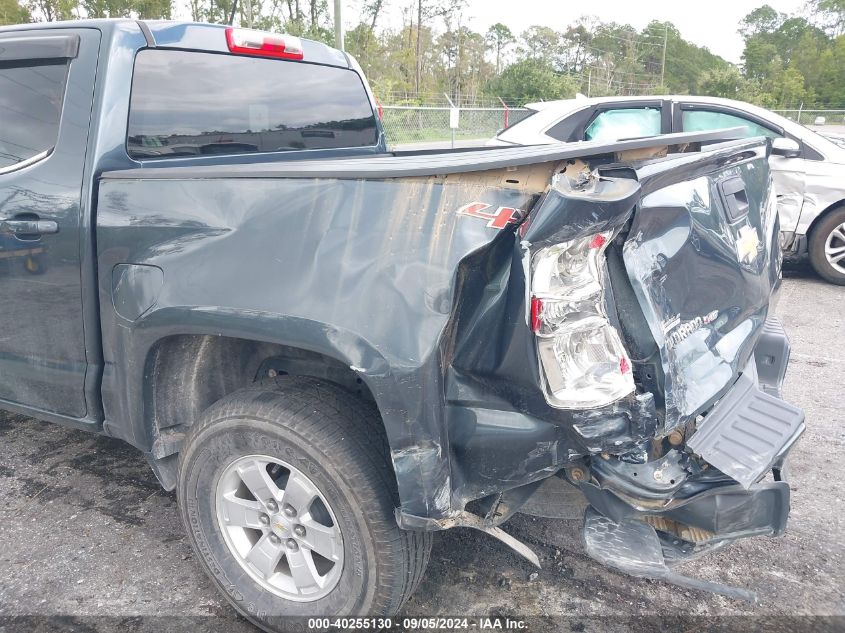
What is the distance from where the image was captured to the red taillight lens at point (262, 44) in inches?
121

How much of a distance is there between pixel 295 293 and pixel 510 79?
128 feet

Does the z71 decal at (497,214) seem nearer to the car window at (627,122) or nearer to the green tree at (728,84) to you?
the car window at (627,122)

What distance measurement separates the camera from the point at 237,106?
9.98 feet

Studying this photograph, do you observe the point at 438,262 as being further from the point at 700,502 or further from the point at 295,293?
the point at 700,502

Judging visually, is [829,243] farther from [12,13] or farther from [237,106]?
[12,13]

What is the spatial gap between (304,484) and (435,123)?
1735 centimetres

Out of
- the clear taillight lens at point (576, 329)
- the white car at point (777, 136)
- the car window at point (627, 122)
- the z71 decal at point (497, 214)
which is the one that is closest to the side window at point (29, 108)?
the z71 decal at point (497, 214)

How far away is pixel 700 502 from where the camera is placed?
6.41 ft

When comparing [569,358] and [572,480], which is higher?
[569,358]

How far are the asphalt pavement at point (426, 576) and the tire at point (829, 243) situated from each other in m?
4.04

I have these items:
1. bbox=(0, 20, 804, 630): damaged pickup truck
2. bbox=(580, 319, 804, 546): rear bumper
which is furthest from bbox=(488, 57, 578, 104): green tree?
bbox=(580, 319, 804, 546): rear bumper

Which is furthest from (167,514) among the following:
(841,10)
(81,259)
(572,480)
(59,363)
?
(841,10)

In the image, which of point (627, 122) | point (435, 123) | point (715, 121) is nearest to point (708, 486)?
point (627, 122)

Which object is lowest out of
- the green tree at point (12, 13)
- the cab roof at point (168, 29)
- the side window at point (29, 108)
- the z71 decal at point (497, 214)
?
the z71 decal at point (497, 214)
